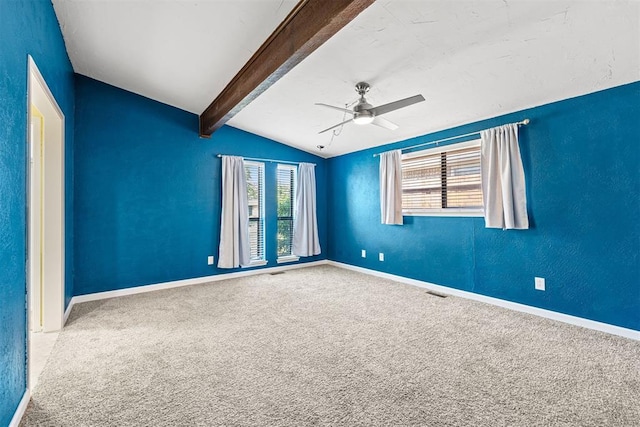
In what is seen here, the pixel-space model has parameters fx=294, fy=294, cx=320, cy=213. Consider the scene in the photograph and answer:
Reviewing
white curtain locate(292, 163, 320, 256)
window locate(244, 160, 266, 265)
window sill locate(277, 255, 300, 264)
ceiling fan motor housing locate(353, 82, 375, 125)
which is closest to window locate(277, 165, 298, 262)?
window sill locate(277, 255, 300, 264)

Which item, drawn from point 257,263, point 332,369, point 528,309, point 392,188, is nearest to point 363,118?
point 392,188

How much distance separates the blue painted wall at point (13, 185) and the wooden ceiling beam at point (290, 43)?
156cm

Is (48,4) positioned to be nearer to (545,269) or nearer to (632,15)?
(632,15)

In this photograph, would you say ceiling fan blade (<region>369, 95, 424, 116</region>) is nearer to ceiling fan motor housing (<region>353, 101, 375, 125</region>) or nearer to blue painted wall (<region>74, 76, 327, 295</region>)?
ceiling fan motor housing (<region>353, 101, 375, 125</region>)

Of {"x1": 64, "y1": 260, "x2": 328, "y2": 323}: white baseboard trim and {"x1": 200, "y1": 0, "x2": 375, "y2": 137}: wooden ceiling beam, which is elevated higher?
{"x1": 200, "y1": 0, "x2": 375, "y2": 137}: wooden ceiling beam

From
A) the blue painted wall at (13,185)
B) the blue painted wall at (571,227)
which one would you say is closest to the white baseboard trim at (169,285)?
the blue painted wall at (13,185)

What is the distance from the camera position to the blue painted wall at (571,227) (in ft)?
8.73

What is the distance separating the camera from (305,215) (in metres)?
5.67

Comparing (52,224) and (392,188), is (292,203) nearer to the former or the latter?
(392,188)

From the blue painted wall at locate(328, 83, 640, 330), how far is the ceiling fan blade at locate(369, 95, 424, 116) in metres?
1.65

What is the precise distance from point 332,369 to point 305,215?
3731 mm

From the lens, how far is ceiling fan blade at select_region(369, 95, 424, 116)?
2.51 metres

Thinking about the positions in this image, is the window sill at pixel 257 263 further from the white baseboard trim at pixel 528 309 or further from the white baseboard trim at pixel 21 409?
the white baseboard trim at pixel 21 409

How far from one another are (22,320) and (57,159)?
1783 millimetres
